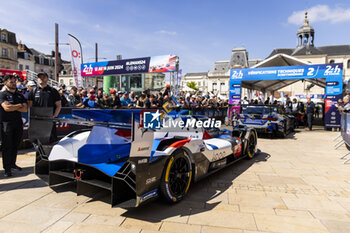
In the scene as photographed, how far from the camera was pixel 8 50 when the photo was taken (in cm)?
4088

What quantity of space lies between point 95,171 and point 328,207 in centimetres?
306

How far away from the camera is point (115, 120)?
3.17m

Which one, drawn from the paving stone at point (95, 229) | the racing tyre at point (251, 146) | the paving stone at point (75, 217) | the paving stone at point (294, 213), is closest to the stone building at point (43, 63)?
the racing tyre at point (251, 146)

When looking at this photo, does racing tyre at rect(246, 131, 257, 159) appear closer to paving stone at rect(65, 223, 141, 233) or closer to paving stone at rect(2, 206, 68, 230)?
paving stone at rect(65, 223, 141, 233)

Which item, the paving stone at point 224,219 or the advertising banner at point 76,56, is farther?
the advertising banner at point 76,56

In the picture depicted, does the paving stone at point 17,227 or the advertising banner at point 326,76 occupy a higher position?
the advertising banner at point 326,76

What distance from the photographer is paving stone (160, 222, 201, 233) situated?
2314mm

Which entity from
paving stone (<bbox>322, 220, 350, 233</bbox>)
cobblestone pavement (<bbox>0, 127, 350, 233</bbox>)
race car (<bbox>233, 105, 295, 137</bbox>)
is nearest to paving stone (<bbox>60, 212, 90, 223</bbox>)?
cobblestone pavement (<bbox>0, 127, 350, 233</bbox>)

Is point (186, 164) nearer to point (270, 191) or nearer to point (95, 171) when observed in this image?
point (95, 171)

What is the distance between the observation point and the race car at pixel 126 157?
7.61ft

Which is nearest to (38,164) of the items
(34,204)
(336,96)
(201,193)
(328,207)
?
(34,204)

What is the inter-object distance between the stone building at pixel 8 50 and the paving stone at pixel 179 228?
4849 cm

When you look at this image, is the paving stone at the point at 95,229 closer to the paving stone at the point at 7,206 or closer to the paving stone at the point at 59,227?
the paving stone at the point at 59,227

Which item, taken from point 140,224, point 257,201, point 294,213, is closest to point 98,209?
point 140,224
